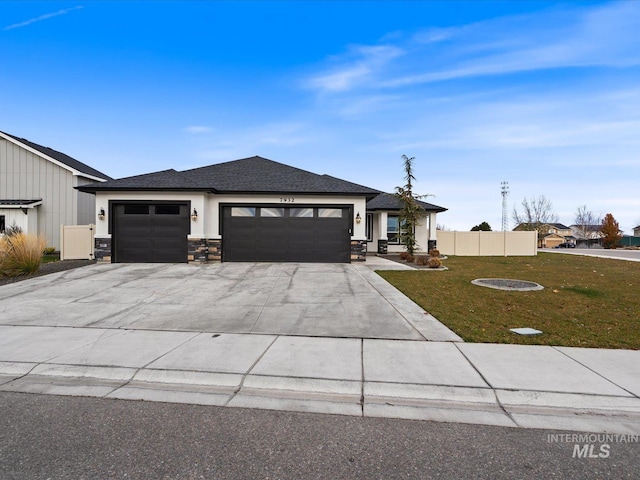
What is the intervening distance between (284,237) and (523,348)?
39.6 ft

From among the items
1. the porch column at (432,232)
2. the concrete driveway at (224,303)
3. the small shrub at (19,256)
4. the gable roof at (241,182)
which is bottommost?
the concrete driveway at (224,303)

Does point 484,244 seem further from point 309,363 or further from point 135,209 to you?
point 309,363

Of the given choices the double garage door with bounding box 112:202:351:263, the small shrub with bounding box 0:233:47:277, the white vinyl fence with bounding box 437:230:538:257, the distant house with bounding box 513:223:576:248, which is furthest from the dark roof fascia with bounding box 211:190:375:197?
the distant house with bounding box 513:223:576:248

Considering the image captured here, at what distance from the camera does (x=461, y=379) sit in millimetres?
3918

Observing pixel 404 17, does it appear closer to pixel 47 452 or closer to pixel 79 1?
pixel 79 1

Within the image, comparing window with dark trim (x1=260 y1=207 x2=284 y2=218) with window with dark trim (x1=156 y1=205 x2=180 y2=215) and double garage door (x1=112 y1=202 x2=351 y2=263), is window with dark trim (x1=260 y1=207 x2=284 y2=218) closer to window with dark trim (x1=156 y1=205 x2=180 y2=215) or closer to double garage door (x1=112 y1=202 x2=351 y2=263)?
double garage door (x1=112 y1=202 x2=351 y2=263)

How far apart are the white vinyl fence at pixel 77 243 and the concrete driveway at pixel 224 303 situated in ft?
13.0

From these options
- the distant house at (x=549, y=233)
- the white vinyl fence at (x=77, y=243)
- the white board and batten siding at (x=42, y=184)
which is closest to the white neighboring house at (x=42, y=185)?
the white board and batten siding at (x=42, y=184)

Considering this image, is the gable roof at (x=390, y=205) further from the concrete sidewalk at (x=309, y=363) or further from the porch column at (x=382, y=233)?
the concrete sidewalk at (x=309, y=363)

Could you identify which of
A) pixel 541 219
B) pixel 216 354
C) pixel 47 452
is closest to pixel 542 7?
pixel 216 354

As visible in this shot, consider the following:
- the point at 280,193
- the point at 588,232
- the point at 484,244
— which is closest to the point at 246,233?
the point at 280,193

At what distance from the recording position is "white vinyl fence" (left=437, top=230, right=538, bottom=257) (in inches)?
955

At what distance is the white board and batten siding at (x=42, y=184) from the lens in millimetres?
19641

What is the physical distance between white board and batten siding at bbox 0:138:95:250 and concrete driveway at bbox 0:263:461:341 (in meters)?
10.1
